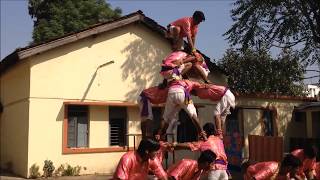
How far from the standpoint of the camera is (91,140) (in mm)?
16141

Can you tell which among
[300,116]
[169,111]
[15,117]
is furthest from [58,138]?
[300,116]

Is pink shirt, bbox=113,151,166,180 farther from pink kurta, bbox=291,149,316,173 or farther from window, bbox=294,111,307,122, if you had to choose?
window, bbox=294,111,307,122

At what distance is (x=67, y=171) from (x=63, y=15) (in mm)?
15676

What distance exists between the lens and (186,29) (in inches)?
316

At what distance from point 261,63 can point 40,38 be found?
13.3m

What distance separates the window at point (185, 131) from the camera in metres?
18.1

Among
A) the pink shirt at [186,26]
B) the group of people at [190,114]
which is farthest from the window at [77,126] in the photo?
the pink shirt at [186,26]

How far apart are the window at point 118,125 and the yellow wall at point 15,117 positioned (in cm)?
303

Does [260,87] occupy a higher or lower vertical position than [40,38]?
lower

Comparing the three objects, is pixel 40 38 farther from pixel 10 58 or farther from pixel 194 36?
pixel 194 36

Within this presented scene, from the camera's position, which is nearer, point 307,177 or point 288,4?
point 307,177

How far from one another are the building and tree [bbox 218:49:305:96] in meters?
6.23

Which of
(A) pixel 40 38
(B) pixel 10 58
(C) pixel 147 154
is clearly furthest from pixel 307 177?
(A) pixel 40 38

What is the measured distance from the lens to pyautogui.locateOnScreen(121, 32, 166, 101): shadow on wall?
17078 millimetres
